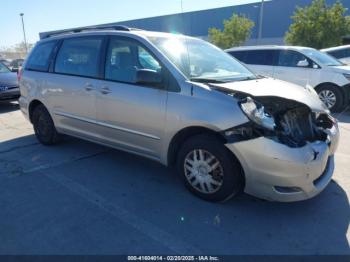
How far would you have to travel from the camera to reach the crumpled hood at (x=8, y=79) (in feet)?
30.0

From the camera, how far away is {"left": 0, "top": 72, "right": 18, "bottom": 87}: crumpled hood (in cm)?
914

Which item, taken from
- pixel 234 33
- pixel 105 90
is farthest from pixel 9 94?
pixel 234 33

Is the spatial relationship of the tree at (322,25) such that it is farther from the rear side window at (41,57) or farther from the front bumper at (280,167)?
the front bumper at (280,167)

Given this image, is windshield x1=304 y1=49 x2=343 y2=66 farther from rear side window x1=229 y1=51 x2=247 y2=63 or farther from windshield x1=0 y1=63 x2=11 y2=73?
windshield x1=0 y1=63 x2=11 y2=73

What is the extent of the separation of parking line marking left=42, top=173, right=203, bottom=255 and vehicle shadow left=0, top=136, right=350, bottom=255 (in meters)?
0.04

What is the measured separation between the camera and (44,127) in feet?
17.6

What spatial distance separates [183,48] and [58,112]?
2.19 m

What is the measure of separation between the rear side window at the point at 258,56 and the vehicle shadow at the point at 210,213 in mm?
5635

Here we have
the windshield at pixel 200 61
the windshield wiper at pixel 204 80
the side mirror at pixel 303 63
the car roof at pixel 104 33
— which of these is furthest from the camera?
the side mirror at pixel 303 63

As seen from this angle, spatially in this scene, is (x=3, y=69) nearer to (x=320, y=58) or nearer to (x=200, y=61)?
(x=200, y=61)

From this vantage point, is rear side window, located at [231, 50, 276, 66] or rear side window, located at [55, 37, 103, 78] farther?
rear side window, located at [231, 50, 276, 66]

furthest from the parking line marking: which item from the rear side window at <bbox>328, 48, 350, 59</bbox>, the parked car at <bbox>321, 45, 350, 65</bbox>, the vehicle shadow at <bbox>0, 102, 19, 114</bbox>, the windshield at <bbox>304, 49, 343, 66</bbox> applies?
the rear side window at <bbox>328, 48, 350, 59</bbox>

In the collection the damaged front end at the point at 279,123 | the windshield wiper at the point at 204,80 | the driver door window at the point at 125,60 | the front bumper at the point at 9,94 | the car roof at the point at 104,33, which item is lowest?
the front bumper at the point at 9,94

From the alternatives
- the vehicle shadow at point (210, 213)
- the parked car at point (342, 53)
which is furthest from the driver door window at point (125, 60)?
the parked car at point (342, 53)
